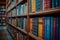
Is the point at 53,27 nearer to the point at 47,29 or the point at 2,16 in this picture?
the point at 47,29

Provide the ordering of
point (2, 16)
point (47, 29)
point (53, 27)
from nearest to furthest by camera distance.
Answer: point (53, 27) < point (47, 29) < point (2, 16)

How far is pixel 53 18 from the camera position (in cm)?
116

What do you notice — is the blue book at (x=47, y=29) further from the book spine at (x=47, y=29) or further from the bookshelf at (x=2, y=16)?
the bookshelf at (x=2, y=16)

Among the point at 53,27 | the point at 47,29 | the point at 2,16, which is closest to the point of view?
the point at 53,27

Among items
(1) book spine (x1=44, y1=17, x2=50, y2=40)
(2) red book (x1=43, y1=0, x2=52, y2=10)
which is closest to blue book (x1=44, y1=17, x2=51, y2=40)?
(1) book spine (x1=44, y1=17, x2=50, y2=40)

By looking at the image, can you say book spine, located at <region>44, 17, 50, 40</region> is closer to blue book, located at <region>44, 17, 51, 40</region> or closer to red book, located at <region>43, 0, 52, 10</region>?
blue book, located at <region>44, 17, 51, 40</region>

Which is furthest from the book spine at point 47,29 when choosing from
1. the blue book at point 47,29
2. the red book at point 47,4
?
the red book at point 47,4

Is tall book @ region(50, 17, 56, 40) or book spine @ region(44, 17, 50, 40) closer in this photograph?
tall book @ region(50, 17, 56, 40)

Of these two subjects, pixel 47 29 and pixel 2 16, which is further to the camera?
pixel 2 16

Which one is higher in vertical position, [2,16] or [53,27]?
[2,16]

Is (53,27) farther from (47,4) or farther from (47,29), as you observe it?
(47,4)

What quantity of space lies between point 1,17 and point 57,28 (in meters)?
8.85

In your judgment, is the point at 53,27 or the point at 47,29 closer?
the point at 53,27

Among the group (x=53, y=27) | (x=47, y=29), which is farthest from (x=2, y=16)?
(x=53, y=27)
